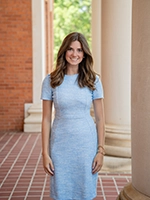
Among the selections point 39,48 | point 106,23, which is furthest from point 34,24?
point 106,23

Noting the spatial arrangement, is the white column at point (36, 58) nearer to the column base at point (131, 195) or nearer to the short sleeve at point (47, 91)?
the column base at point (131, 195)

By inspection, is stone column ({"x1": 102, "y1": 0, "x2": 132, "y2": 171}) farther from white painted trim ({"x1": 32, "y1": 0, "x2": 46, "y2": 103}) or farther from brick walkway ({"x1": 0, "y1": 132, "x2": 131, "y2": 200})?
white painted trim ({"x1": 32, "y1": 0, "x2": 46, "y2": 103})

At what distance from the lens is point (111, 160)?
231 inches

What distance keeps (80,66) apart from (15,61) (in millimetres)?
7188

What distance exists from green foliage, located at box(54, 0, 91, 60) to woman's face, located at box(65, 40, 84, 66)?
108 feet

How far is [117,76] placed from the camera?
5840mm

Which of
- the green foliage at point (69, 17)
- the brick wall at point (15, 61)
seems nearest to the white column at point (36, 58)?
the brick wall at point (15, 61)

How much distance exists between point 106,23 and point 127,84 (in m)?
0.99

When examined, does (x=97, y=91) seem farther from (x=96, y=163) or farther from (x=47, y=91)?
(x=96, y=163)

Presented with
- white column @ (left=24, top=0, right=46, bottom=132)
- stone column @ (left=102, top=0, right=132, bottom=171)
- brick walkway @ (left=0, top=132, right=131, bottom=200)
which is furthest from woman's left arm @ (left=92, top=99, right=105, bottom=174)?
white column @ (left=24, top=0, right=46, bottom=132)

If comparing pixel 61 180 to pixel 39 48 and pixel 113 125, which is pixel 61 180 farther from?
pixel 39 48

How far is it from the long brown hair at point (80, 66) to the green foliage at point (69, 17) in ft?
107

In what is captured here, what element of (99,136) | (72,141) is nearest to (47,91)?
(72,141)

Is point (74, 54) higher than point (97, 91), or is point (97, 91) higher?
point (74, 54)
